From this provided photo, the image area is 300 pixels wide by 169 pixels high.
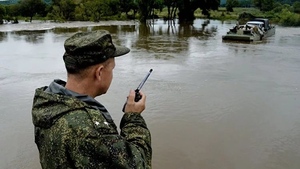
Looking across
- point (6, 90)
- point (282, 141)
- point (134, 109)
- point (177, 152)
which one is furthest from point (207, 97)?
point (134, 109)

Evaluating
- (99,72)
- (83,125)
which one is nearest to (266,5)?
(99,72)

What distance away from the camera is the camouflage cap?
4.40 feet

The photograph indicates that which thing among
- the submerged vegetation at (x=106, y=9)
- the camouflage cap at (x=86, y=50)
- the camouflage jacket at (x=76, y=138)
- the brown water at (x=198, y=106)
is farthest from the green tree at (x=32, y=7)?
the camouflage jacket at (x=76, y=138)

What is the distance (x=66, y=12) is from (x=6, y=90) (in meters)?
32.6

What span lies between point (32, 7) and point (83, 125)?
48.2 meters

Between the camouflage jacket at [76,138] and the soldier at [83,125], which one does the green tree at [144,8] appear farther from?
the camouflage jacket at [76,138]

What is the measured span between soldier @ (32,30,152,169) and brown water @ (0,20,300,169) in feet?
9.64

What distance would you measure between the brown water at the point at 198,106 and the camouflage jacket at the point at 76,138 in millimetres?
3019

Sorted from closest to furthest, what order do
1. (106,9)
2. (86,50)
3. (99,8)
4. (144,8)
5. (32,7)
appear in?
(86,50), (144,8), (99,8), (106,9), (32,7)

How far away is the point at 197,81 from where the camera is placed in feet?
27.4

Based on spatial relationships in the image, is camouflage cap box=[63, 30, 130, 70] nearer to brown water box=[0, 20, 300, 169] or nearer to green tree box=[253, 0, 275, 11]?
brown water box=[0, 20, 300, 169]

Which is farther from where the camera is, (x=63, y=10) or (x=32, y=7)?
(x=32, y=7)

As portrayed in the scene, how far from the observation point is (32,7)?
1751 inches

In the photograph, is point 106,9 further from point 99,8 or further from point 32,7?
point 32,7
